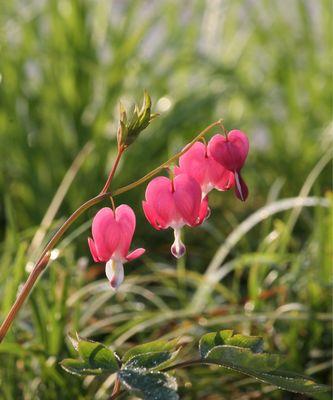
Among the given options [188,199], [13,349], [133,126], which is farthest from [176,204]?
[13,349]

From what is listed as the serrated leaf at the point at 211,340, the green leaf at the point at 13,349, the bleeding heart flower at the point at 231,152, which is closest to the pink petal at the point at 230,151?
the bleeding heart flower at the point at 231,152

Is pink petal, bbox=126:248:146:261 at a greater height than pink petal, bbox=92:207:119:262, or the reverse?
pink petal, bbox=92:207:119:262

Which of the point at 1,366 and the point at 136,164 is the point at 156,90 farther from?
the point at 1,366

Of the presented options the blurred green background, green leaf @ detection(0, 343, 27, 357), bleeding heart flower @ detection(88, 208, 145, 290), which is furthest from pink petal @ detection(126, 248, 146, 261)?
the blurred green background

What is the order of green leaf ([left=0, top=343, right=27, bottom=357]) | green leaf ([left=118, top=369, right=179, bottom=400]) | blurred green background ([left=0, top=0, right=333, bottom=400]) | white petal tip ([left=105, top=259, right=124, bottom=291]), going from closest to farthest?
green leaf ([left=118, top=369, right=179, bottom=400])
white petal tip ([left=105, top=259, right=124, bottom=291])
green leaf ([left=0, top=343, right=27, bottom=357])
blurred green background ([left=0, top=0, right=333, bottom=400])

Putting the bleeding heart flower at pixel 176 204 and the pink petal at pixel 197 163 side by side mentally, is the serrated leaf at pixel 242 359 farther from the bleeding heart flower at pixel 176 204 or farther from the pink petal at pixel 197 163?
the pink petal at pixel 197 163

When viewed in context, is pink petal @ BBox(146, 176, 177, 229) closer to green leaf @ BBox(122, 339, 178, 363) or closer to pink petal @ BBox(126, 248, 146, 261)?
pink petal @ BBox(126, 248, 146, 261)
